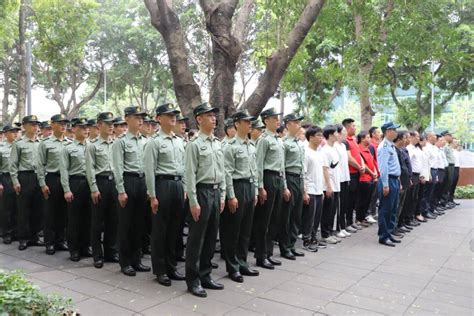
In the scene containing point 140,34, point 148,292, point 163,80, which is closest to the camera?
point 148,292

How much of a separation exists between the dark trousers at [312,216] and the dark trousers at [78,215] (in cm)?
297

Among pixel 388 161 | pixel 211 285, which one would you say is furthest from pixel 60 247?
pixel 388 161

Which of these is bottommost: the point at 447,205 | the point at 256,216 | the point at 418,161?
the point at 447,205

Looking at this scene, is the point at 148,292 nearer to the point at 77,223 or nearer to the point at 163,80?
the point at 77,223

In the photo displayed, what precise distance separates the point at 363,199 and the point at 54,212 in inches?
205

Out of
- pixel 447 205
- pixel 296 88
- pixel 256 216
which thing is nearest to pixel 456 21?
pixel 296 88

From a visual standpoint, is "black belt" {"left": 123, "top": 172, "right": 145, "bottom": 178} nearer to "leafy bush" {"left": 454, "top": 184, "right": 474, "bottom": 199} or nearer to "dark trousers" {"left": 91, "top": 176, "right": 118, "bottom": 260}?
"dark trousers" {"left": 91, "top": 176, "right": 118, "bottom": 260}

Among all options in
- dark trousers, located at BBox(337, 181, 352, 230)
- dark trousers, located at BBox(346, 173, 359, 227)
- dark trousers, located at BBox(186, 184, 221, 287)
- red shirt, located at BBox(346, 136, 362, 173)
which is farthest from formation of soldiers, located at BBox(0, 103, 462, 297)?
red shirt, located at BBox(346, 136, 362, 173)

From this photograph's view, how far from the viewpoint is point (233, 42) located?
7242 millimetres

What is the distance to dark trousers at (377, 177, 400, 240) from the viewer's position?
21.5ft

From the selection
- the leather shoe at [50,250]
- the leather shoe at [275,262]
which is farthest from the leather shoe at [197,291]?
the leather shoe at [50,250]

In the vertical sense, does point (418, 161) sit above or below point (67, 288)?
above

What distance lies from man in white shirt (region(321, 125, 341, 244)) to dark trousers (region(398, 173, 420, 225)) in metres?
1.70

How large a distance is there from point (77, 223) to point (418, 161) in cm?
600
